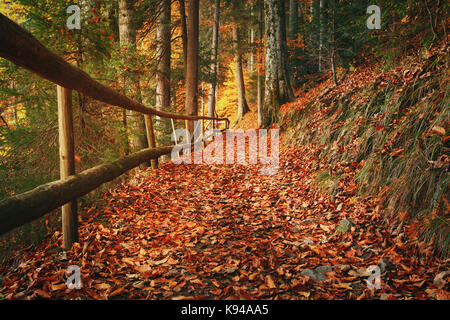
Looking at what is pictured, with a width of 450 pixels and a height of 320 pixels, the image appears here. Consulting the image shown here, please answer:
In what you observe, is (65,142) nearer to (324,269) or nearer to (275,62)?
(324,269)

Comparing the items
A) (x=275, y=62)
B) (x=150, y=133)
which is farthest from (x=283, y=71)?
(x=150, y=133)

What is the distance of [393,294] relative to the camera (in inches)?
80.4

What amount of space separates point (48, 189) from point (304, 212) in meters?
3.34

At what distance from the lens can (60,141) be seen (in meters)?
2.52

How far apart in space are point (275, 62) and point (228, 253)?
939 centimetres

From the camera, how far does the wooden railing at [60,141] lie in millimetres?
1639

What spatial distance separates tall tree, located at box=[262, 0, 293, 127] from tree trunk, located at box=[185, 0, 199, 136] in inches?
124

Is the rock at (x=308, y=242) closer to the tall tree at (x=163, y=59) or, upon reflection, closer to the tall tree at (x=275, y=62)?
the tall tree at (x=163, y=59)

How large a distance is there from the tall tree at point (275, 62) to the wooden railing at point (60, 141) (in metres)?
8.17

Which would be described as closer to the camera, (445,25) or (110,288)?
(110,288)

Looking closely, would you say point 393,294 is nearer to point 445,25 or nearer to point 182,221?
point 182,221

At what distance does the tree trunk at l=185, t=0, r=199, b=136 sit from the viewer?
9062mm

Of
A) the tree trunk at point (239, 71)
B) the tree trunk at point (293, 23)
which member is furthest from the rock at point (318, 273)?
the tree trunk at point (239, 71)
